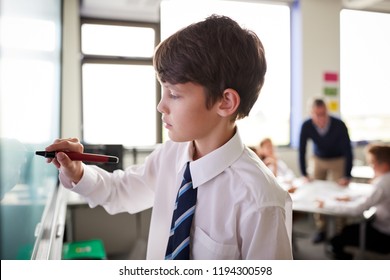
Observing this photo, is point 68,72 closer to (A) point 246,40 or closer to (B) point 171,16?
(B) point 171,16

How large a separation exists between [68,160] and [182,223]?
221 mm

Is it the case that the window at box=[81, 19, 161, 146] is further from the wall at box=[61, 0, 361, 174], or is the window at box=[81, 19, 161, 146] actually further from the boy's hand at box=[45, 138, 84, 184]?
the wall at box=[61, 0, 361, 174]

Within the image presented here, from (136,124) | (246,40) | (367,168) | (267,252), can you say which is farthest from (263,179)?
(367,168)

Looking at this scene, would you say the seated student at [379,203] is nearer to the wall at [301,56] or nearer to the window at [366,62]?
the wall at [301,56]

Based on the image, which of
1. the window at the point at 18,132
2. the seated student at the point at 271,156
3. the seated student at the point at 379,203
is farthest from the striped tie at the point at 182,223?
the seated student at the point at 271,156

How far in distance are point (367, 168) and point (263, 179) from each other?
109 inches

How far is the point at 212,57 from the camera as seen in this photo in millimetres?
521

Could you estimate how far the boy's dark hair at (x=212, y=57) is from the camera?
52cm

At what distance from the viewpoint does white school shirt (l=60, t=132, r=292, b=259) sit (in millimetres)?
508

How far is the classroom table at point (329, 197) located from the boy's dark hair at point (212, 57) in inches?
55.5

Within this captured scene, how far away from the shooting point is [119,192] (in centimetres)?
69

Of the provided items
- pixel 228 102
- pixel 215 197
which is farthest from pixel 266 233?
pixel 228 102

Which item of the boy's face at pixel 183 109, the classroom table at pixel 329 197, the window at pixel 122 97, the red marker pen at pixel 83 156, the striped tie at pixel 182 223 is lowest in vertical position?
the classroom table at pixel 329 197

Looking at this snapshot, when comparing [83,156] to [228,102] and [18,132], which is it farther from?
[228,102]
